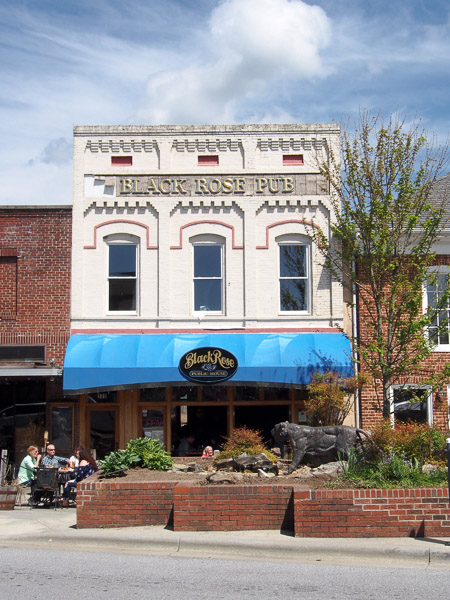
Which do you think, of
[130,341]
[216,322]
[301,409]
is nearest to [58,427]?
[130,341]

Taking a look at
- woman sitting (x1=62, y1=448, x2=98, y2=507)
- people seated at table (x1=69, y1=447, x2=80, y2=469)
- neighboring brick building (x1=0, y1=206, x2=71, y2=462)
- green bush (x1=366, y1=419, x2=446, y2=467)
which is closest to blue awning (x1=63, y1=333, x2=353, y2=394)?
neighboring brick building (x1=0, y1=206, x2=71, y2=462)

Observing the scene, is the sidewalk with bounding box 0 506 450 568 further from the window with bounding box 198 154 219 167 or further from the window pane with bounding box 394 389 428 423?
the window with bounding box 198 154 219 167

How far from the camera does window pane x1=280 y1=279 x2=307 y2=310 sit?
17375 mm

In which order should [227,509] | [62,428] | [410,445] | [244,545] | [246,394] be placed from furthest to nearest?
1. [246,394]
2. [62,428]
3. [410,445]
4. [227,509]
5. [244,545]

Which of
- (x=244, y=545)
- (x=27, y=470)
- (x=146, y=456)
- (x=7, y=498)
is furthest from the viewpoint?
(x=27, y=470)

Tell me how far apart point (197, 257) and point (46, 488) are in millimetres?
7164

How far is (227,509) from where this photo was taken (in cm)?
970

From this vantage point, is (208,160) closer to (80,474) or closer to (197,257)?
(197,257)

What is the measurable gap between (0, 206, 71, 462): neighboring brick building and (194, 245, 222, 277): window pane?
3225 mm

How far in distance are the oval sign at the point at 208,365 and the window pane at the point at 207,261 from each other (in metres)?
2.30

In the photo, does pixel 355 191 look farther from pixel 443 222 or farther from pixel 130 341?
pixel 130 341

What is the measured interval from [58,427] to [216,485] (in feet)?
26.4

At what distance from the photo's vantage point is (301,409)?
675 inches

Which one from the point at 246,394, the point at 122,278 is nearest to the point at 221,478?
the point at 246,394
